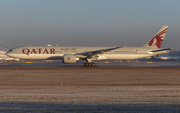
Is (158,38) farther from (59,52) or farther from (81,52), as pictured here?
(59,52)

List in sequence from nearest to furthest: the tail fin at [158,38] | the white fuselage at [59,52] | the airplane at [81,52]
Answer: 1. the airplane at [81,52]
2. the white fuselage at [59,52]
3. the tail fin at [158,38]

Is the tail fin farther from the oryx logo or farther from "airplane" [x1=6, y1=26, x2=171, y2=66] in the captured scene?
"airplane" [x1=6, y1=26, x2=171, y2=66]

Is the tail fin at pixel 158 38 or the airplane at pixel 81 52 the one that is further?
the tail fin at pixel 158 38

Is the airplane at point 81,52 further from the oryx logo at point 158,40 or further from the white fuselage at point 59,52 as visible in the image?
the oryx logo at point 158,40

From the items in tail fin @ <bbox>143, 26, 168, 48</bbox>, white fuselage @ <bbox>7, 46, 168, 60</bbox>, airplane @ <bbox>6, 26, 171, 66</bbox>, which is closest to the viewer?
airplane @ <bbox>6, 26, 171, 66</bbox>

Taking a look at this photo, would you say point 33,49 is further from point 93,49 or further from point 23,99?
point 23,99

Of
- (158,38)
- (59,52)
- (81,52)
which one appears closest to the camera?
(59,52)

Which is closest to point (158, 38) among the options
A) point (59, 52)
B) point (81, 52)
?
point (81, 52)

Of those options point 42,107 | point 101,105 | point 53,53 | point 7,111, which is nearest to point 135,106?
point 101,105

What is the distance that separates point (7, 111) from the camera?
6793 mm

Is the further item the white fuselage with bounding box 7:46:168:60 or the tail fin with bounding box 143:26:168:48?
the tail fin with bounding box 143:26:168:48

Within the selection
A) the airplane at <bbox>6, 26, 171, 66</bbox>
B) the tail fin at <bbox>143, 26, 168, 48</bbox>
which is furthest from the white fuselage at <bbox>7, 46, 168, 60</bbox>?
the tail fin at <bbox>143, 26, 168, 48</bbox>

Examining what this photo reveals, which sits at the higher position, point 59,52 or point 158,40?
point 158,40

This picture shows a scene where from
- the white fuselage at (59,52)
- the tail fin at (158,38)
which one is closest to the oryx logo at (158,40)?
the tail fin at (158,38)
